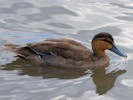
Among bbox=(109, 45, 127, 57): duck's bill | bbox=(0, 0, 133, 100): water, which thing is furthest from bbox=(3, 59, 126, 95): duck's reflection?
bbox=(109, 45, 127, 57): duck's bill

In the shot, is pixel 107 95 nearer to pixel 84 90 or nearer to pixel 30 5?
pixel 84 90

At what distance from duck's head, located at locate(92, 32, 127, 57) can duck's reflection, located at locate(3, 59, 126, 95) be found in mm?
422

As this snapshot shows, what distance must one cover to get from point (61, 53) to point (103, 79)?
3.00 ft

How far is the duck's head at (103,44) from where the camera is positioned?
9.99m

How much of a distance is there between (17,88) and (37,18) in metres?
3.68

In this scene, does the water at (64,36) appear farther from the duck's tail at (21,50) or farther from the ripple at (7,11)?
the duck's tail at (21,50)

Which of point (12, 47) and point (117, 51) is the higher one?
point (12, 47)

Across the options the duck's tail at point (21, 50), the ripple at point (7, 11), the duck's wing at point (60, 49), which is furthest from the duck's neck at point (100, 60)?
the ripple at point (7, 11)

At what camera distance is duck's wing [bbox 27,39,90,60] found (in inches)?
387

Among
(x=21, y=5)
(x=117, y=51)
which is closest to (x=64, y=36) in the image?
(x=117, y=51)

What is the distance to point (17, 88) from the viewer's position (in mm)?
8609

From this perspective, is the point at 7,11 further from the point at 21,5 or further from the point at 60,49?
the point at 60,49

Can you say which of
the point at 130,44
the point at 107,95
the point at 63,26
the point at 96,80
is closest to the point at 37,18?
the point at 63,26

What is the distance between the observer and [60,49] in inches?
388
